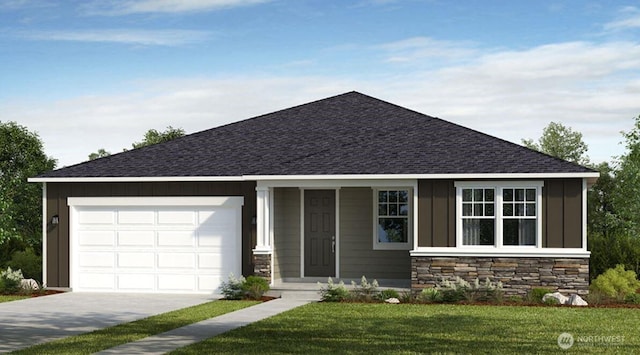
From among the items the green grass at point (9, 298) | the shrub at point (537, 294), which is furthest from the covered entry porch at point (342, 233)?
the green grass at point (9, 298)

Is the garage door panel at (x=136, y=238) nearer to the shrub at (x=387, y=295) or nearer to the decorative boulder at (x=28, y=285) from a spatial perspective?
the decorative boulder at (x=28, y=285)

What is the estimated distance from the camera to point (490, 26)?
2409 centimetres

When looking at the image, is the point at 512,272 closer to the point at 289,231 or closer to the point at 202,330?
the point at 289,231

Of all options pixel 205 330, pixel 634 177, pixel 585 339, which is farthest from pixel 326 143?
pixel 634 177

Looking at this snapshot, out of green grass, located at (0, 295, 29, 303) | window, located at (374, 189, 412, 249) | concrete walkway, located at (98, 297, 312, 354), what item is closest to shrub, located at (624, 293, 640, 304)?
window, located at (374, 189, 412, 249)

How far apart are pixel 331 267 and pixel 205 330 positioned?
853 cm

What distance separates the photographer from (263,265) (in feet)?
69.4

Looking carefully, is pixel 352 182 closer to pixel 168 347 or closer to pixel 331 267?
pixel 331 267

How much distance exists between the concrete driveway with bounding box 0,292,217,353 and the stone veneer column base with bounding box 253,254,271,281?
1.20m

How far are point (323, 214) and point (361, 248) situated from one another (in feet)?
4.16

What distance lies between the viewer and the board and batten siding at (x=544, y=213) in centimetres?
2002

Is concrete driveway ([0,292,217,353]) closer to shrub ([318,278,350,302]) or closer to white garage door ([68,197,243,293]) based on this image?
white garage door ([68,197,243,293])

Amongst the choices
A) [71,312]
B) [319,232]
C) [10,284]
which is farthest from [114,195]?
[71,312]

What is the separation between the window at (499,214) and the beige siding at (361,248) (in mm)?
2678
